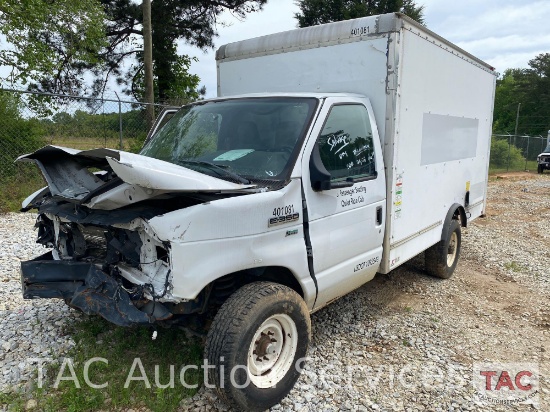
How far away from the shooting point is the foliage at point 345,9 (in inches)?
1040

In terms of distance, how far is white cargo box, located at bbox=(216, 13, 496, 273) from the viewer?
3967 millimetres

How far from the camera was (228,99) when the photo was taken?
3.91 m

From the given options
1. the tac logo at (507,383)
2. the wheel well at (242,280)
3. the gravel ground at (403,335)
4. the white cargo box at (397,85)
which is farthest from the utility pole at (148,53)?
the tac logo at (507,383)

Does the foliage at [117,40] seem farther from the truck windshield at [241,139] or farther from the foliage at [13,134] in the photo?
the truck windshield at [241,139]

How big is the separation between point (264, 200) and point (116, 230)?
1.05m

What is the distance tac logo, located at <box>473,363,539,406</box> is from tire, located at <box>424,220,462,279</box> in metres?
1.95

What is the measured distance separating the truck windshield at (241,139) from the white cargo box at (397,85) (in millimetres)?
915

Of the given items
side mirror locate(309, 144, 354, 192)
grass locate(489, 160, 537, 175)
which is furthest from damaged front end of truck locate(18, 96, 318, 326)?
grass locate(489, 160, 537, 175)

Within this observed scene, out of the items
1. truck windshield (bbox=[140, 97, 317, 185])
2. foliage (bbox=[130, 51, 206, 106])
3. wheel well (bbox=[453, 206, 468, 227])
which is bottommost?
wheel well (bbox=[453, 206, 468, 227])

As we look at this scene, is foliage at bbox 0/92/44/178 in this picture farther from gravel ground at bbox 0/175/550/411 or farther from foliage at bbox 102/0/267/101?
foliage at bbox 102/0/267/101

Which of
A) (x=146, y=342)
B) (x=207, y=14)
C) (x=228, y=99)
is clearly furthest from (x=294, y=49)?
(x=207, y=14)

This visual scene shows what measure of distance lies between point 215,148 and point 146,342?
70.8 inches

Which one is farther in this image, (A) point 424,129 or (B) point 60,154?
(A) point 424,129

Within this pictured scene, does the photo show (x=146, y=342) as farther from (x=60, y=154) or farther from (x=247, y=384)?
(x=60, y=154)
